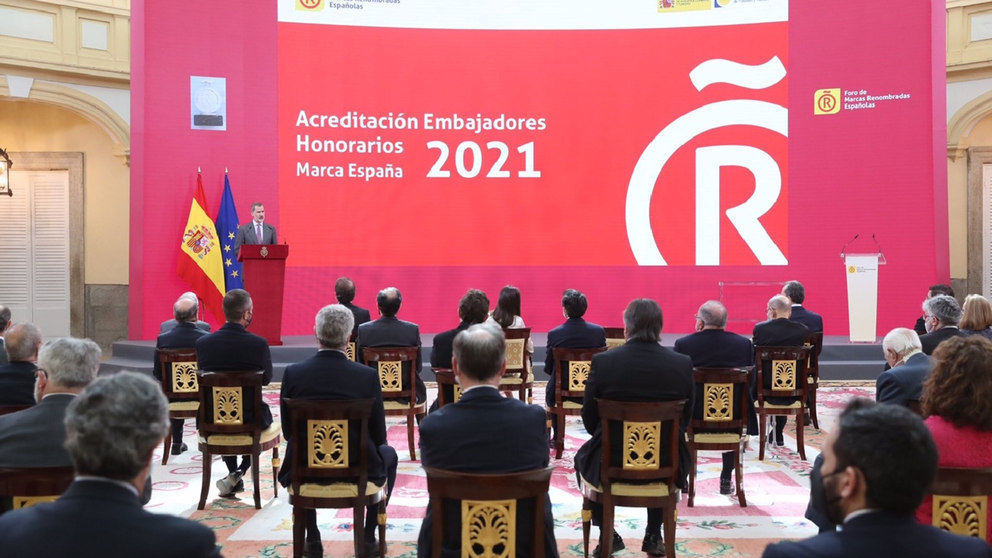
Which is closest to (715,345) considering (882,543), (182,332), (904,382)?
(904,382)

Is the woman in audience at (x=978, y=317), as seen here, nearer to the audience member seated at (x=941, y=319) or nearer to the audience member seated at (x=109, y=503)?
the audience member seated at (x=941, y=319)

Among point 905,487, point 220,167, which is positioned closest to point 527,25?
point 220,167

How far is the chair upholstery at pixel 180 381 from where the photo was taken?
5.11m

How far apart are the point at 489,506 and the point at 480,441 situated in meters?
0.21

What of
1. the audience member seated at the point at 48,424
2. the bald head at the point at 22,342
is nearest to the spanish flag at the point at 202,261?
the bald head at the point at 22,342

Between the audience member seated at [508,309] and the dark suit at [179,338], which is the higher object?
the audience member seated at [508,309]

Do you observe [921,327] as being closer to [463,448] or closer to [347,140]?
[463,448]

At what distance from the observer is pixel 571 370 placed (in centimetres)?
536

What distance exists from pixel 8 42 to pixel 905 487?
467 inches

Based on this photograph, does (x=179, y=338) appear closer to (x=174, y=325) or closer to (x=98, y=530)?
(x=174, y=325)

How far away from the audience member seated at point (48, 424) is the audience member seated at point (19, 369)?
923 mm

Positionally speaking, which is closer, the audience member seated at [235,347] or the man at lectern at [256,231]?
the audience member seated at [235,347]

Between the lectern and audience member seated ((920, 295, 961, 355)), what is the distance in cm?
550

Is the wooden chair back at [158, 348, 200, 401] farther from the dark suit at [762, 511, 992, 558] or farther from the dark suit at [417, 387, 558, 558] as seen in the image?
the dark suit at [762, 511, 992, 558]
